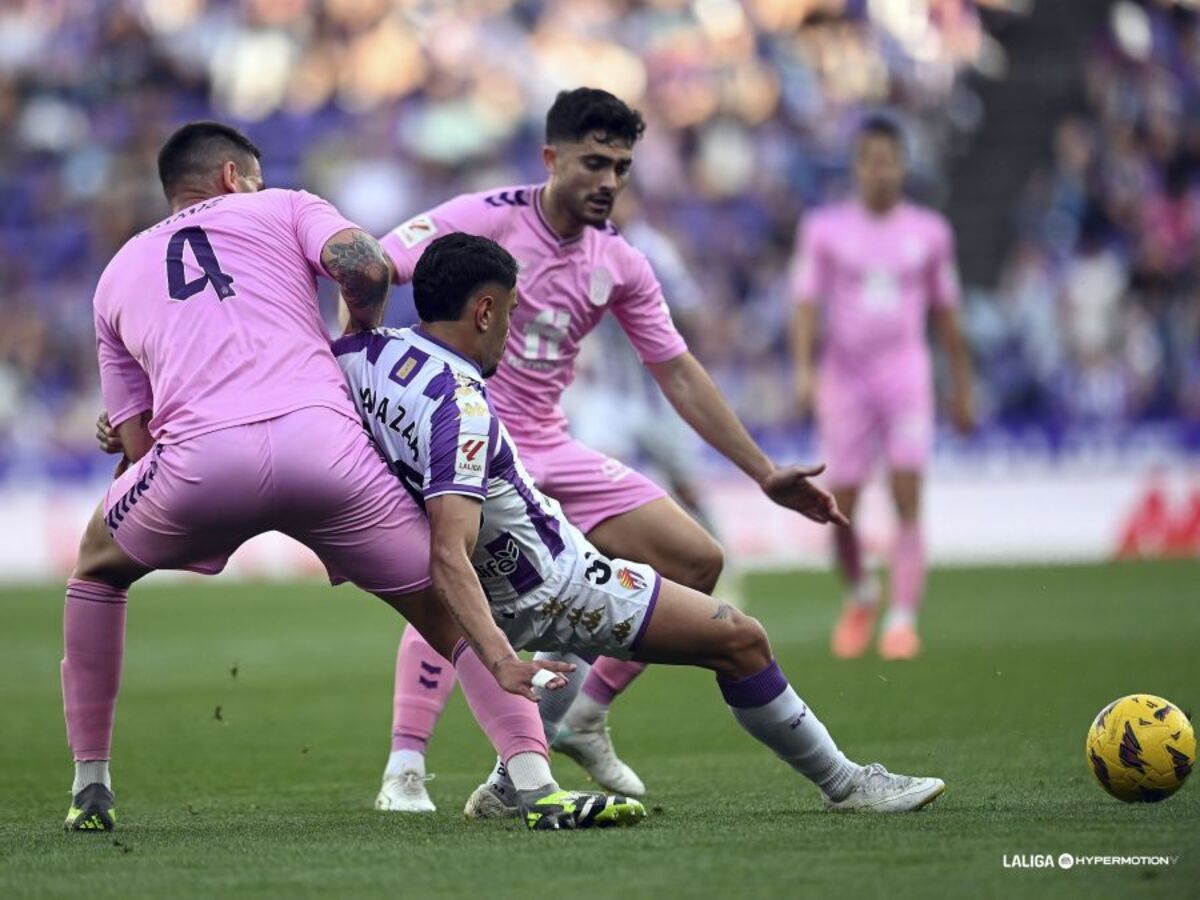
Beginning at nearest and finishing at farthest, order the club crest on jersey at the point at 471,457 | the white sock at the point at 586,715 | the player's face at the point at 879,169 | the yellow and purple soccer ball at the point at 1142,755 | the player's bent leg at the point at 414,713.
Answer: the club crest on jersey at the point at 471,457, the yellow and purple soccer ball at the point at 1142,755, the player's bent leg at the point at 414,713, the white sock at the point at 586,715, the player's face at the point at 879,169

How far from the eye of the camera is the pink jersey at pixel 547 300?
7.27m

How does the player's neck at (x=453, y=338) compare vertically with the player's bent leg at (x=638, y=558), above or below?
above

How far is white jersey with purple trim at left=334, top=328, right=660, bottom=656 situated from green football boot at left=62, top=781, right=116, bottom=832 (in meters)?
1.37

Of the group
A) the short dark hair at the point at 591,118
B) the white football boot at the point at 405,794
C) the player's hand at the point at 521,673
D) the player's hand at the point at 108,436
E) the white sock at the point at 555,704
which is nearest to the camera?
the player's hand at the point at 521,673

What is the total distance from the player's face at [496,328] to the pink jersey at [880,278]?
626cm

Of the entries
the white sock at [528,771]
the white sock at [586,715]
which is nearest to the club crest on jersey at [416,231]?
the white sock at [586,715]

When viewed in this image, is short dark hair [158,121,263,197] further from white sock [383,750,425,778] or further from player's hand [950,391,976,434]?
player's hand [950,391,976,434]

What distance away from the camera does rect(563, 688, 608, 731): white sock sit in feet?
23.8

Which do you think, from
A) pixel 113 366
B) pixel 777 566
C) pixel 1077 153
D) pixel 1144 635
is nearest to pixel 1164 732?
pixel 113 366

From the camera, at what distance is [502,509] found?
18.7 feet

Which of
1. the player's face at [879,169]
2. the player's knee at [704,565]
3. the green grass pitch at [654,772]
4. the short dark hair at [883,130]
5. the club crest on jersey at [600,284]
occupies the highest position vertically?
the short dark hair at [883,130]

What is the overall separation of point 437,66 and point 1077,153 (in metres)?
7.66

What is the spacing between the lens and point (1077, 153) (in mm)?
20828

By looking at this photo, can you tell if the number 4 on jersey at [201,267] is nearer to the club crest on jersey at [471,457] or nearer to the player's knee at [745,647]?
the club crest on jersey at [471,457]
